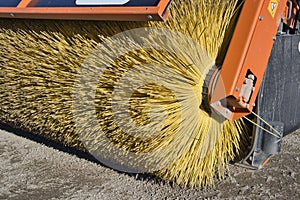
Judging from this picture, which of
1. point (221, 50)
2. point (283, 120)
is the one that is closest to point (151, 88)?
point (221, 50)

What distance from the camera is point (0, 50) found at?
2.37m

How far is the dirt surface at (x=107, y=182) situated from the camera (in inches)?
82.0

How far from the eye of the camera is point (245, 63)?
5.65 ft

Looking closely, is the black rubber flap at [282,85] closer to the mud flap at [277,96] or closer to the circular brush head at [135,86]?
the mud flap at [277,96]

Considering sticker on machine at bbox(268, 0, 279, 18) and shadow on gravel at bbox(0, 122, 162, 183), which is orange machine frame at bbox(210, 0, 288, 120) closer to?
sticker on machine at bbox(268, 0, 279, 18)

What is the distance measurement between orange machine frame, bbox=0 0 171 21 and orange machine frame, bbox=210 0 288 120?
1.05 ft

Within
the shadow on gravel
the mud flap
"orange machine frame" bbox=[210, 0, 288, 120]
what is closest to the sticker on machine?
"orange machine frame" bbox=[210, 0, 288, 120]

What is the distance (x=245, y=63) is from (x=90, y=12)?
2.14 feet

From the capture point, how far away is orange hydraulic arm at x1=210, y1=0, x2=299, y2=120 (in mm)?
1705

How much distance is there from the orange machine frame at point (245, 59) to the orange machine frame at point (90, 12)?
319 mm

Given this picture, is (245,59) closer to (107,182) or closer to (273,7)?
(273,7)

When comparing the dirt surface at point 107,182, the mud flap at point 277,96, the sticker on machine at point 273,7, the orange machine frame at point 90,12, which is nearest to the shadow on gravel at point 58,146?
the dirt surface at point 107,182

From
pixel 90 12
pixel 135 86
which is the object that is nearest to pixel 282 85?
pixel 135 86

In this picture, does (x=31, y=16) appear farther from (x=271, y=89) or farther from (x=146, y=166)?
(x=271, y=89)
